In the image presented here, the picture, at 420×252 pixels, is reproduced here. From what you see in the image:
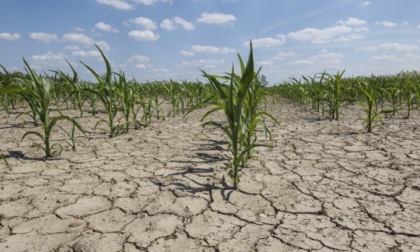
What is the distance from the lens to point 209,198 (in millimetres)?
1670

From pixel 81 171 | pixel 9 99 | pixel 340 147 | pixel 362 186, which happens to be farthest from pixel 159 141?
pixel 9 99

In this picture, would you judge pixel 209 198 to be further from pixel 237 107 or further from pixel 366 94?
pixel 366 94

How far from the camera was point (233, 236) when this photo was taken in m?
1.32

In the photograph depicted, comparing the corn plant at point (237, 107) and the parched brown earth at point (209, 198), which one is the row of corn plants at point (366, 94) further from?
the corn plant at point (237, 107)

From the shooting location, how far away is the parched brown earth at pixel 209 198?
1.29 meters

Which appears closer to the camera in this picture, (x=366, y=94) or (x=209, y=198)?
(x=209, y=198)

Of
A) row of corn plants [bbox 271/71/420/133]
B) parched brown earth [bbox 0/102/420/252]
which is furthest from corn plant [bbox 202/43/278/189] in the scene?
row of corn plants [bbox 271/71/420/133]

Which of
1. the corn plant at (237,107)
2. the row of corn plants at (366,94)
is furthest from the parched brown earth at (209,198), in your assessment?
the row of corn plants at (366,94)

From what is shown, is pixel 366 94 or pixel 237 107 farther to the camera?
pixel 366 94

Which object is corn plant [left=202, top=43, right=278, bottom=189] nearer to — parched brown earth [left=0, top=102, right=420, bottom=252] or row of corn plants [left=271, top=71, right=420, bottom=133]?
parched brown earth [left=0, top=102, right=420, bottom=252]

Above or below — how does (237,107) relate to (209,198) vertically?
above

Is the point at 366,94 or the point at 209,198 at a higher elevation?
the point at 366,94

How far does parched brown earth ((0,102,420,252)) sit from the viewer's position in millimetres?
1291

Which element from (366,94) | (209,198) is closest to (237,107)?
(209,198)
